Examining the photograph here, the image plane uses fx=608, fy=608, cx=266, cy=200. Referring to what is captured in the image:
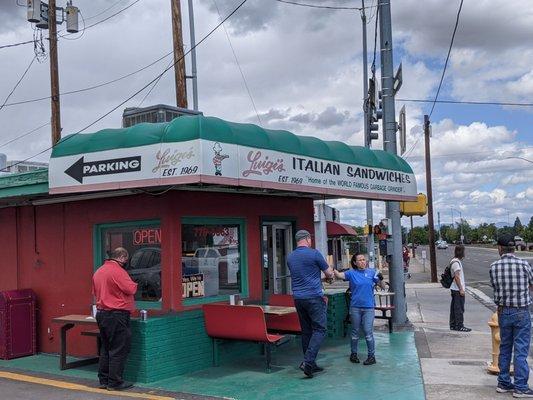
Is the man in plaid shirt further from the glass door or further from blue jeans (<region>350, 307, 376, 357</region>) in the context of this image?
the glass door

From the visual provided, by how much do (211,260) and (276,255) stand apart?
6.75 feet

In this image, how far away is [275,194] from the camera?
10.8m

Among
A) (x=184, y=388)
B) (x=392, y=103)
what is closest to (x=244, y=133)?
(x=184, y=388)

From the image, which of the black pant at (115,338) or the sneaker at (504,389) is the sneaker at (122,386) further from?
the sneaker at (504,389)

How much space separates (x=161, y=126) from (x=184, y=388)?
3.34 metres

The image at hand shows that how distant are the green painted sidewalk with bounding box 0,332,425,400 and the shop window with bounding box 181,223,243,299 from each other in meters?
1.17

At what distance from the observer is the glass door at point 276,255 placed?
11.1 metres

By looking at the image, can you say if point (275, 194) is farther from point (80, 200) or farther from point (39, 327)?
point (39, 327)

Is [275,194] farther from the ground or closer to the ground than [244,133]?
closer to the ground

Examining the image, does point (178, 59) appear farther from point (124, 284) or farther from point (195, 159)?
point (124, 284)

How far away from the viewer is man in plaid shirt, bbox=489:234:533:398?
6809 mm

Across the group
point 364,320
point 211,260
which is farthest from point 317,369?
point 211,260

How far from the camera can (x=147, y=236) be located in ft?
29.9

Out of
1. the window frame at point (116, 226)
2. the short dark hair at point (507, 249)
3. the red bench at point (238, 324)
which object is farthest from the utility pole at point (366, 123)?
the short dark hair at point (507, 249)
